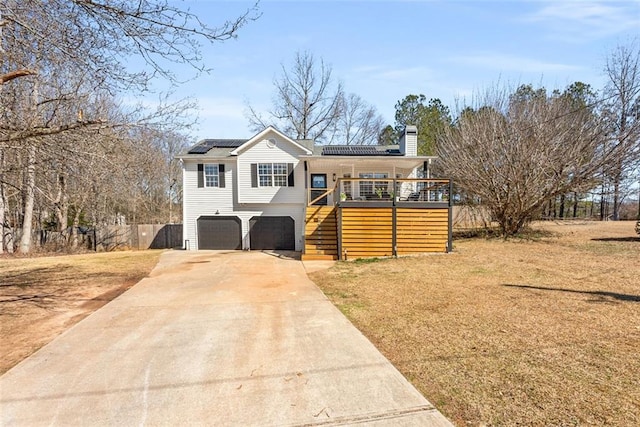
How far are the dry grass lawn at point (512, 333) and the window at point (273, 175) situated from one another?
821cm

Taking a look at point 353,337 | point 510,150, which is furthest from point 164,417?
point 510,150

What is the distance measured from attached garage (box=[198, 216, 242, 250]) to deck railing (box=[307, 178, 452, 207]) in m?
4.17

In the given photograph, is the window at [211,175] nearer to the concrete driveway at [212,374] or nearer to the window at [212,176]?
the window at [212,176]

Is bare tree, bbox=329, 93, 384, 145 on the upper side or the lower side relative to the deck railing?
upper

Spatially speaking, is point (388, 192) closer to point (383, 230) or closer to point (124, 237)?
point (383, 230)

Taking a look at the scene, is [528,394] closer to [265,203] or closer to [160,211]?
[265,203]

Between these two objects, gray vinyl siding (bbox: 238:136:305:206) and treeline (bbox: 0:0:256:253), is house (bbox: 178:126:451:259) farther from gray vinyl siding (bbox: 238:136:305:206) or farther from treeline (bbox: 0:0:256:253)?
treeline (bbox: 0:0:256:253)

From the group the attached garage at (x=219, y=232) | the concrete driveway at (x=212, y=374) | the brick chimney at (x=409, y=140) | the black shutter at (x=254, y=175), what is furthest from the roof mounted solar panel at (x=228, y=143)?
the concrete driveway at (x=212, y=374)

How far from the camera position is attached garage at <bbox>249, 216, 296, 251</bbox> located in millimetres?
16312

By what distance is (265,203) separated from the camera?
1603cm

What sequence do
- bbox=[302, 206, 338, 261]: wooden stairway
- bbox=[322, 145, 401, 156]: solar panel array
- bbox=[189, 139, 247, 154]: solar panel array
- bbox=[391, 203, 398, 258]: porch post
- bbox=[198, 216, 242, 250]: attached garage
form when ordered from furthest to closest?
bbox=[189, 139, 247, 154]: solar panel array → bbox=[322, 145, 401, 156]: solar panel array → bbox=[198, 216, 242, 250]: attached garage → bbox=[302, 206, 338, 261]: wooden stairway → bbox=[391, 203, 398, 258]: porch post

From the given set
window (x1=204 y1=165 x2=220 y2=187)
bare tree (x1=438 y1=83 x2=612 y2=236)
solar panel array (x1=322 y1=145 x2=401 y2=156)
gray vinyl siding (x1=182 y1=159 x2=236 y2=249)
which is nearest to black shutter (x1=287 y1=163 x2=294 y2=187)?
solar panel array (x1=322 y1=145 x2=401 y2=156)

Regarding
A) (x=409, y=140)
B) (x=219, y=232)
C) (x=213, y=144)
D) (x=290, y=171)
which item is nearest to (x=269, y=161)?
(x=290, y=171)

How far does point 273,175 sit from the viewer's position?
16.0 meters
